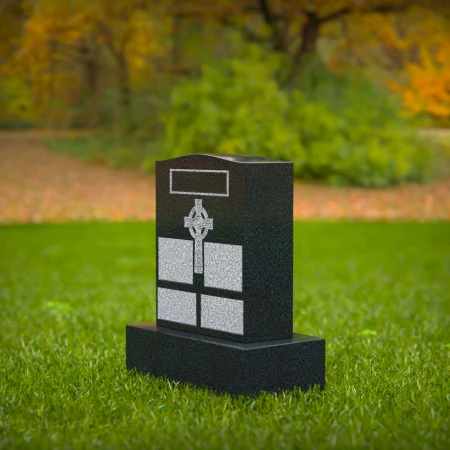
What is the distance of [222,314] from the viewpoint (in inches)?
206

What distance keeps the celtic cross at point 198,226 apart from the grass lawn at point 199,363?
2.50 feet

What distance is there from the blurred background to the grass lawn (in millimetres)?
6252

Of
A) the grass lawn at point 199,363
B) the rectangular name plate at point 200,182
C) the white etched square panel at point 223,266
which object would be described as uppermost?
the rectangular name plate at point 200,182

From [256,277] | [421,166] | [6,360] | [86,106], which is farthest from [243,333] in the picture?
[86,106]

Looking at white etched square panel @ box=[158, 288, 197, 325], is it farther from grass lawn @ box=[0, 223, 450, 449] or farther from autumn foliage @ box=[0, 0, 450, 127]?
autumn foliage @ box=[0, 0, 450, 127]

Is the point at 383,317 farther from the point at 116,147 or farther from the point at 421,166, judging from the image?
the point at 116,147

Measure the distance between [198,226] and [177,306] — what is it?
1.86 ft

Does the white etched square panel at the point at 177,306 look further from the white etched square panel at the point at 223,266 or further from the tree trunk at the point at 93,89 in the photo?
the tree trunk at the point at 93,89

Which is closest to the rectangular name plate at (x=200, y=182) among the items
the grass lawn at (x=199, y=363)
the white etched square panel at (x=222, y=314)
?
the white etched square panel at (x=222, y=314)

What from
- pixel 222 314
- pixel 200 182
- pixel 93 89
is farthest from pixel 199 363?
pixel 93 89

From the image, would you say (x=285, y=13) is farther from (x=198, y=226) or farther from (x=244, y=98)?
(x=198, y=226)

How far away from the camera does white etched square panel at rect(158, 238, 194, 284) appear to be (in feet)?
17.8

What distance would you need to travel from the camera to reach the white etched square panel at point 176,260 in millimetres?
5438

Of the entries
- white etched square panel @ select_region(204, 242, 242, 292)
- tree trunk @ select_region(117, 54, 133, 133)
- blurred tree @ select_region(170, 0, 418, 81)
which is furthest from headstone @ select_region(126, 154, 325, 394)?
tree trunk @ select_region(117, 54, 133, 133)
